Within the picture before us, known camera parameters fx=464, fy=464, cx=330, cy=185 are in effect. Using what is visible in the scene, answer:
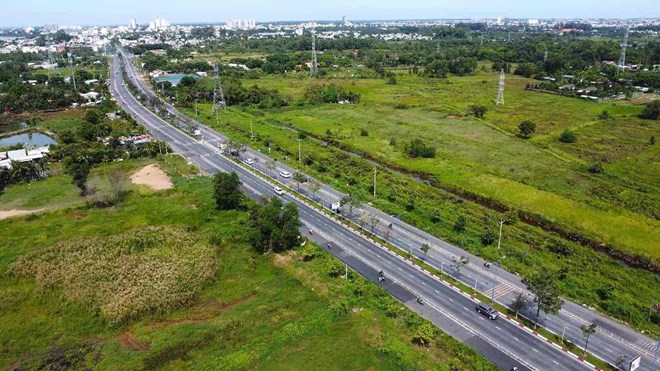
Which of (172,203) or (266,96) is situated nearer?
(172,203)

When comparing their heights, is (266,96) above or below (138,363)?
above

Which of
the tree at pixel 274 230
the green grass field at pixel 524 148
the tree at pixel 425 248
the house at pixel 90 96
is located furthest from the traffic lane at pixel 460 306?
the house at pixel 90 96

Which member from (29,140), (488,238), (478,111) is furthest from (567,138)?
(29,140)

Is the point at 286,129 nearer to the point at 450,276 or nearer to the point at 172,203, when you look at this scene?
the point at 172,203

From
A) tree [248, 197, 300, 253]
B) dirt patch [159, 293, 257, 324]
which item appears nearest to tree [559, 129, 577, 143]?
tree [248, 197, 300, 253]

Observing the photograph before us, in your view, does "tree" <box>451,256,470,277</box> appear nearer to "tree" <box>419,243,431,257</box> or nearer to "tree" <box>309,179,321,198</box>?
"tree" <box>419,243,431,257</box>

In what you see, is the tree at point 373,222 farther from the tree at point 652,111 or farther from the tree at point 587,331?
the tree at point 652,111

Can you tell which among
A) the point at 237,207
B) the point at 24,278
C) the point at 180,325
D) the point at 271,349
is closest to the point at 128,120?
the point at 237,207
